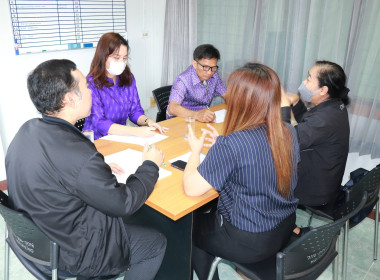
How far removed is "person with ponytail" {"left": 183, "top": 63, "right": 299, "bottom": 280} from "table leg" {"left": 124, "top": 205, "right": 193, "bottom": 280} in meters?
0.19

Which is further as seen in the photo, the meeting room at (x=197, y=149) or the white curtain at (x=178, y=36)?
the white curtain at (x=178, y=36)

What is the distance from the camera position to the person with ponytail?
1280 mm

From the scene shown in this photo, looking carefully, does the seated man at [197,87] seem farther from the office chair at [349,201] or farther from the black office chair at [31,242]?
the black office chair at [31,242]

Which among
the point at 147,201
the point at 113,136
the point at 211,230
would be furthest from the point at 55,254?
the point at 113,136

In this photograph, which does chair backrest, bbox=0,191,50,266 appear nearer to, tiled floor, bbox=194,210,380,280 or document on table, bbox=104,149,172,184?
document on table, bbox=104,149,172,184

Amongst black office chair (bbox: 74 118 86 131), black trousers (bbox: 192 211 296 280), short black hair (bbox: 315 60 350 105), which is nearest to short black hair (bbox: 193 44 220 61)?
short black hair (bbox: 315 60 350 105)

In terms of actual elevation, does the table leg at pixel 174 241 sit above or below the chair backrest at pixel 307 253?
below

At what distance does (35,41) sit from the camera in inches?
117

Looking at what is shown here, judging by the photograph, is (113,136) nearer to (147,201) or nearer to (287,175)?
(147,201)

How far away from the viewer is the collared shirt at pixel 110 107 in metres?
2.28

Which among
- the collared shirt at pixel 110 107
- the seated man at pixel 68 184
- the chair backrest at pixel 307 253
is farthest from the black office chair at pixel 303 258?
the collared shirt at pixel 110 107

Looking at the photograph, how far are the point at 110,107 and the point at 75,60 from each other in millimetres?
1213

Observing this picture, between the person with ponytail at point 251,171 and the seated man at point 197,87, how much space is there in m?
1.11

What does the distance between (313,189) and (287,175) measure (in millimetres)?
718
